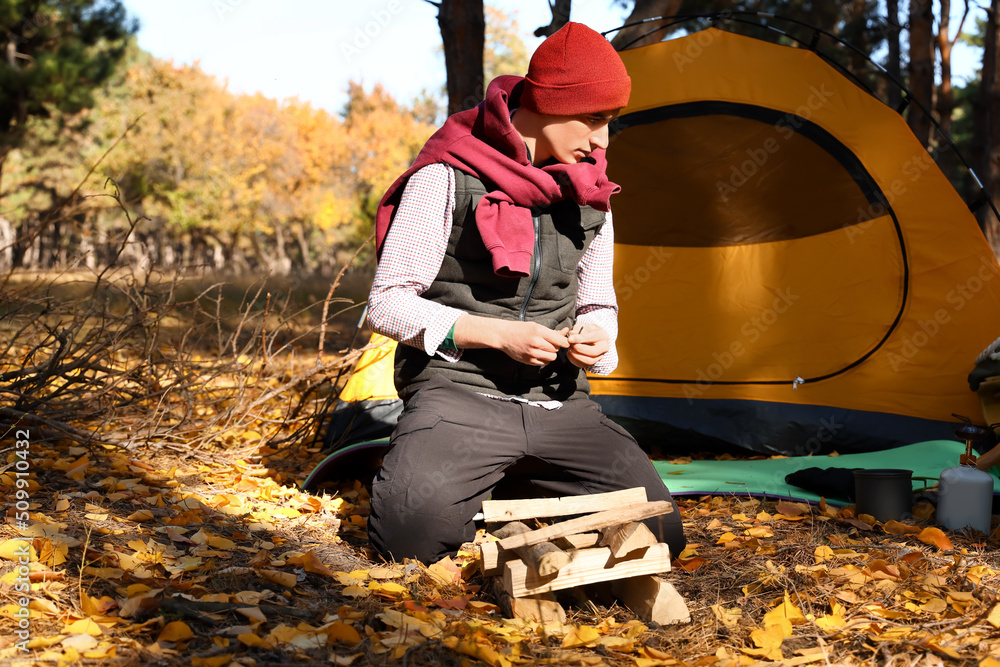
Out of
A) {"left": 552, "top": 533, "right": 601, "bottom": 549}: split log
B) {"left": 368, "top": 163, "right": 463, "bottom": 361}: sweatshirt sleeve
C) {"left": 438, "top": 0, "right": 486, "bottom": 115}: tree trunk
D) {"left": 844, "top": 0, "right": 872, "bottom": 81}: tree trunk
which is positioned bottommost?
{"left": 552, "top": 533, "right": 601, "bottom": 549}: split log

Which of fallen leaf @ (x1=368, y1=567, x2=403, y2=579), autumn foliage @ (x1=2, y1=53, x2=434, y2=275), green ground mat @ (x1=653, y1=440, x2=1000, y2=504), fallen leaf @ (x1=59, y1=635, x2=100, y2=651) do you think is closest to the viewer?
fallen leaf @ (x1=59, y1=635, x2=100, y2=651)

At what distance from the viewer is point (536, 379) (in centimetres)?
212

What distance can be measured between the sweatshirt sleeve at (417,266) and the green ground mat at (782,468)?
1155mm

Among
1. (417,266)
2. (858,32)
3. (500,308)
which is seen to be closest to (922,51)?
(858,32)

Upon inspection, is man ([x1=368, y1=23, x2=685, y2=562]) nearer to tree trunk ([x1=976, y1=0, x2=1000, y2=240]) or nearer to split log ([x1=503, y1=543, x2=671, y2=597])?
split log ([x1=503, y1=543, x2=671, y2=597])

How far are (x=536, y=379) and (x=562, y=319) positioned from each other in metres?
0.20

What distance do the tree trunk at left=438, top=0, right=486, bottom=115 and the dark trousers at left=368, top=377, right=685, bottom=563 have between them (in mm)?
2647

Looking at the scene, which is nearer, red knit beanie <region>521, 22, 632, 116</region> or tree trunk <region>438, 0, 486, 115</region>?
red knit beanie <region>521, 22, 632, 116</region>

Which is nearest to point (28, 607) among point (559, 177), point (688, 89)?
point (559, 177)

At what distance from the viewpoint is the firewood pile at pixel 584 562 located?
158 cm

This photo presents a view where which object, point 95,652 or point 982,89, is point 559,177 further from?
point 982,89

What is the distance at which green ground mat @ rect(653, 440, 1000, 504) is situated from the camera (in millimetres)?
2664

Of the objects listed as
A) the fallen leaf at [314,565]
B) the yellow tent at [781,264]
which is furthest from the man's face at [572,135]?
the yellow tent at [781,264]

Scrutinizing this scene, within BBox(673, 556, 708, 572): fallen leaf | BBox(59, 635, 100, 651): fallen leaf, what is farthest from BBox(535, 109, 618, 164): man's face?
BBox(59, 635, 100, 651): fallen leaf
